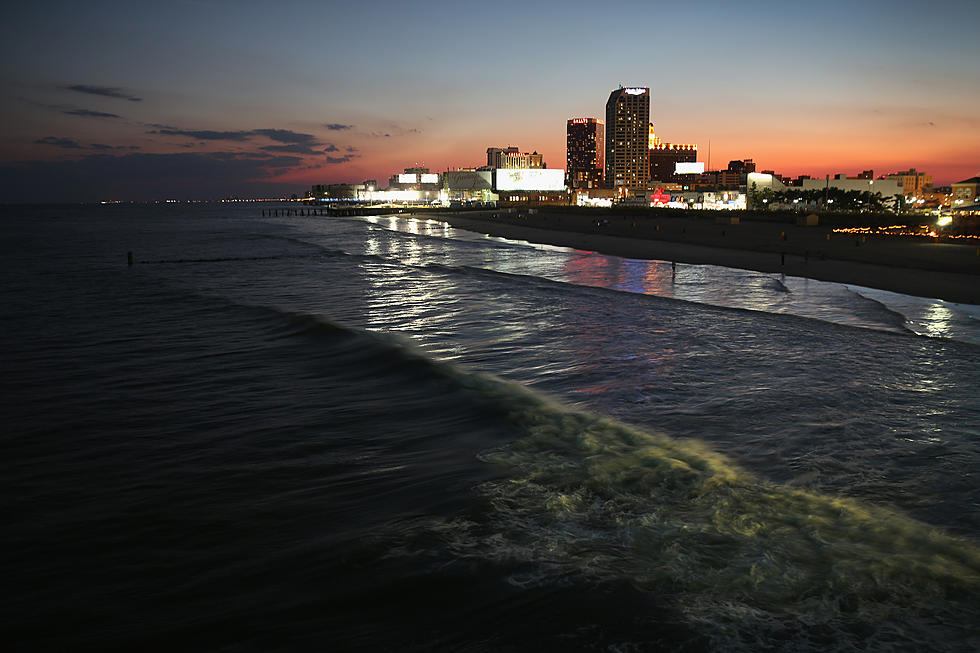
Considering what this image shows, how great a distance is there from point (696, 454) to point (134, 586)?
24.6ft

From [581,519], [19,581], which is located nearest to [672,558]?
[581,519]

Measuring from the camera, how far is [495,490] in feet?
27.0

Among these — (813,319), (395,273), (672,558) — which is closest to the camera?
(672,558)

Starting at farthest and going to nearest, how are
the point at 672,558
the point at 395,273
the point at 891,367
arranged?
the point at 395,273 < the point at 891,367 < the point at 672,558

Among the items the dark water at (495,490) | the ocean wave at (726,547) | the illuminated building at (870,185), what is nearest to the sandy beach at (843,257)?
the dark water at (495,490)

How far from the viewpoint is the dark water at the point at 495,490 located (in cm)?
559

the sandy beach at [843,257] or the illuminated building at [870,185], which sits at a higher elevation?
the illuminated building at [870,185]

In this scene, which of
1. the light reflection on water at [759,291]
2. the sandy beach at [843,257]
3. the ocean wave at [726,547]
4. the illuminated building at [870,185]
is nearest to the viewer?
the ocean wave at [726,547]

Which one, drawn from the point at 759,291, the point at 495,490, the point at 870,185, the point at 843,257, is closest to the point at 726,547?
the point at 495,490

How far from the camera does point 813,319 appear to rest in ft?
69.6

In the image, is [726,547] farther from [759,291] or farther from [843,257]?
[843,257]

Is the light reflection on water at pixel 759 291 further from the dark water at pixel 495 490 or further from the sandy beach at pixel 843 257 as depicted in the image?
the sandy beach at pixel 843 257

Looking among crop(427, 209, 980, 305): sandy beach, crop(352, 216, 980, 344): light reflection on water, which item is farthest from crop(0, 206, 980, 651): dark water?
crop(427, 209, 980, 305): sandy beach

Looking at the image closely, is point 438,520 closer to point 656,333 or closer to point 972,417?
point 972,417
